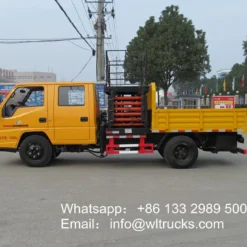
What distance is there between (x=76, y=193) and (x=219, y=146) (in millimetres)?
4450

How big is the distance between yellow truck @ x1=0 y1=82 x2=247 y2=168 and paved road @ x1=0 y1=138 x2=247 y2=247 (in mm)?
534

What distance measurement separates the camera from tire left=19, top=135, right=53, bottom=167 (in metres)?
9.62

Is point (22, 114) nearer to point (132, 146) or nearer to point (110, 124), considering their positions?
point (110, 124)

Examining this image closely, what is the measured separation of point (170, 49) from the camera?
Result: 2762 cm

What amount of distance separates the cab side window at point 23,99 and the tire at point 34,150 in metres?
0.87

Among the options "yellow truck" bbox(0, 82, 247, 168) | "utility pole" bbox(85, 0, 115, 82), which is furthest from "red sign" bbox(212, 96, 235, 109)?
"yellow truck" bbox(0, 82, 247, 168)

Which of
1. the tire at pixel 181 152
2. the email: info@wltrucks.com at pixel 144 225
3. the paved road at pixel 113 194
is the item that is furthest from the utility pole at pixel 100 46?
the email: info@wltrucks.com at pixel 144 225

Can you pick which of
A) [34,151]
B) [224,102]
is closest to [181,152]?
[34,151]

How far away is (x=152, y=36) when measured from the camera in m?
29.4

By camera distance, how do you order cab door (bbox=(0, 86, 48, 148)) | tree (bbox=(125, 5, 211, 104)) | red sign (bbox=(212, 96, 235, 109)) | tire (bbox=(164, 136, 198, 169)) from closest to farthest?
tire (bbox=(164, 136, 198, 169)), cab door (bbox=(0, 86, 48, 148)), red sign (bbox=(212, 96, 235, 109)), tree (bbox=(125, 5, 211, 104))

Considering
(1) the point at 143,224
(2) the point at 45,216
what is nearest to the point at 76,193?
(2) the point at 45,216

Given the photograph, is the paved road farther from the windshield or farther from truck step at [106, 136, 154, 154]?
the windshield

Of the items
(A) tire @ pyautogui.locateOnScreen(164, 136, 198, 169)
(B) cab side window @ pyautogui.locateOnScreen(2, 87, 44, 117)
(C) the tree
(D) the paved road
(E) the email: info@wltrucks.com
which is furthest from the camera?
(C) the tree

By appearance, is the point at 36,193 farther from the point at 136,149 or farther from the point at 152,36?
the point at 152,36
